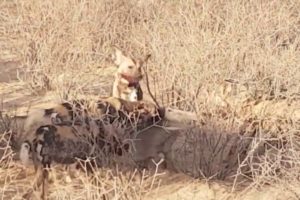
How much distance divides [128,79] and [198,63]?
0.66m

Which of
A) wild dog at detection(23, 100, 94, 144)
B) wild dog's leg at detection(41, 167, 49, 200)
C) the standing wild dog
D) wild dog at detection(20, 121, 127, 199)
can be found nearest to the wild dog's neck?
the standing wild dog

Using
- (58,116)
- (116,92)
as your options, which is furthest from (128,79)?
(58,116)

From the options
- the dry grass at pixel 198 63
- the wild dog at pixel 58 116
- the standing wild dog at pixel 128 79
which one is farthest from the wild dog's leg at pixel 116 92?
the wild dog at pixel 58 116

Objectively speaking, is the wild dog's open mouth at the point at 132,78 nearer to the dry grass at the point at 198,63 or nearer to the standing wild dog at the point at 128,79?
the standing wild dog at the point at 128,79

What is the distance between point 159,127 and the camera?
4.82 m

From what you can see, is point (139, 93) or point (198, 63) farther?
point (139, 93)

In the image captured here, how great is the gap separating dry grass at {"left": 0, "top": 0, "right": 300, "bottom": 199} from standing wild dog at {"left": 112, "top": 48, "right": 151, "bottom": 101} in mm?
171

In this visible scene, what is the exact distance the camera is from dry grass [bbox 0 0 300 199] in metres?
4.62

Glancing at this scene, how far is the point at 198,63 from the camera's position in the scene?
17.9 feet

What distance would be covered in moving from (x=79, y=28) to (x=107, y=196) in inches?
138

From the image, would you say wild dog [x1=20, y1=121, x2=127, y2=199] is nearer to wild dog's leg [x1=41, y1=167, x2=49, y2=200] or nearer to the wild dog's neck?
wild dog's leg [x1=41, y1=167, x2=49, y2=200]

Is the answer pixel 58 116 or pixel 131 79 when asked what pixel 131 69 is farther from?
pixel 58 116

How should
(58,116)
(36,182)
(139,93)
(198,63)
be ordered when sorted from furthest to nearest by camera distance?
1. (139,93)
2. (198,63)
3. (58,116)
4. (36,182)

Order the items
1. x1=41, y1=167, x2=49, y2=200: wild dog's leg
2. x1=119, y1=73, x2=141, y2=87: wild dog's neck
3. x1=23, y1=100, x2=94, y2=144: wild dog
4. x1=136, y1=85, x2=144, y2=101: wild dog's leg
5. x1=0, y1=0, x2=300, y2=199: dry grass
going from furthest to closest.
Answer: x1=119, y1=73, x2=141, y2=87: wild dog's neck → x1=136, y1=85, x2=144, y2=101: wild dog's leg → x1=0, y1=0, x2=300, y2=199: dry grass → x1=23, y1=100, x2=94, y2=144: wild dog → x1=41, y1=167, x2=49, y2=200: wild dog's leg
